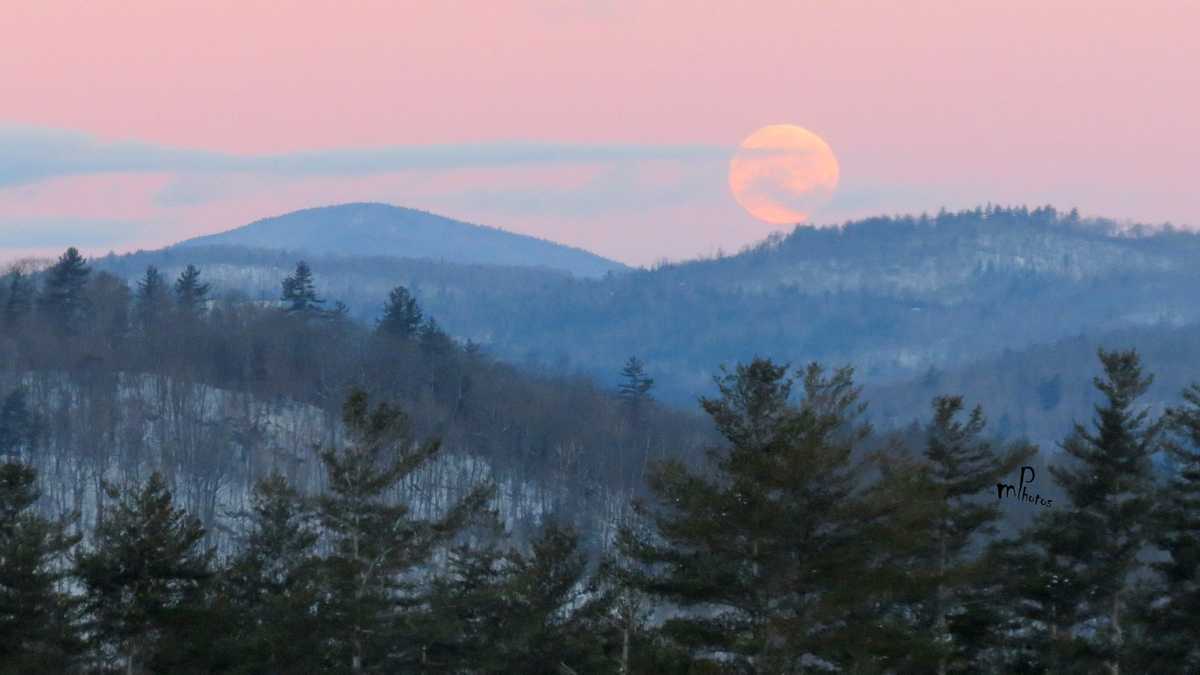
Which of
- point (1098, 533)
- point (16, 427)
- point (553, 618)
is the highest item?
point (1098, 533)

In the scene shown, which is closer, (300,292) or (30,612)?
(30,612)

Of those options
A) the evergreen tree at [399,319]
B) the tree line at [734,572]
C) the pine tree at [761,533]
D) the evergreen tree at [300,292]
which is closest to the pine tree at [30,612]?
the tree line at [734,572]

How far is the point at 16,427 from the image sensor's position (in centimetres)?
10900

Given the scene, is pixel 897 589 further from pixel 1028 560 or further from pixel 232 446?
pixel 232 446

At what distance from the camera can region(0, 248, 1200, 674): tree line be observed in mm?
25641

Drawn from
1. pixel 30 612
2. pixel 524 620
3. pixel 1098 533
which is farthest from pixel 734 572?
pixel 30 612

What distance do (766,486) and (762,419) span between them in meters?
1.41

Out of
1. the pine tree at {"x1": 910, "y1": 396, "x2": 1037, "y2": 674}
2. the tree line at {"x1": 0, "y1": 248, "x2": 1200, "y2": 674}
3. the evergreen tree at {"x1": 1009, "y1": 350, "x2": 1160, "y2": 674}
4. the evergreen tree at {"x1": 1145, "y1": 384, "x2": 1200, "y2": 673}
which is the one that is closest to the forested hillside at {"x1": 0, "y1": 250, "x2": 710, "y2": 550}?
the tree line at {"x1": 0, "y1": 248, "x2": 1200, "y2": 674}

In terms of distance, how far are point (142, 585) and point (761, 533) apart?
53.3 ft

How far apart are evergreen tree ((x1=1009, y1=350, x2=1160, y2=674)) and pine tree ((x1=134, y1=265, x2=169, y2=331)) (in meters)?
118

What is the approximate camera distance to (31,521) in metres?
34.8

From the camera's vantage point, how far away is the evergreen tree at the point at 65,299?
13338cm

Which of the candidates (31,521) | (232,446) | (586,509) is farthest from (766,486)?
(232,446)

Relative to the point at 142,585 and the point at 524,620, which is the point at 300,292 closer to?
the point at 142,585
